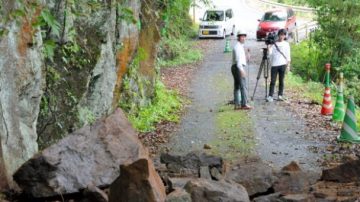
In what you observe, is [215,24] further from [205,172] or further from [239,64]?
[205,172]

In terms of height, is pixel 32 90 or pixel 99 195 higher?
pixel 32 90

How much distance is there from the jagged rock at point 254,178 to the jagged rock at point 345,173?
27.0 inches

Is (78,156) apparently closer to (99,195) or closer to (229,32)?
(99,195)

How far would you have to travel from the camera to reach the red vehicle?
34.8 meters

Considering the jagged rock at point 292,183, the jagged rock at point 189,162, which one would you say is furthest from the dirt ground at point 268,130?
the jagged rock at point 292,183

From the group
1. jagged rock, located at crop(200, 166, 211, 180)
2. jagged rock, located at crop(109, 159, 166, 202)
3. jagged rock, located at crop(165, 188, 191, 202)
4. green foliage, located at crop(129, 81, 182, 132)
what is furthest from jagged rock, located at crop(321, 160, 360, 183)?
green foliage, located at crop(129, 81, 182, 132)

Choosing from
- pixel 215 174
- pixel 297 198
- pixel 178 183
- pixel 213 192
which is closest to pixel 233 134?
pixel 215 174

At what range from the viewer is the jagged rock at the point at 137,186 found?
5.37m

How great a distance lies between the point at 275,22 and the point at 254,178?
29.9m

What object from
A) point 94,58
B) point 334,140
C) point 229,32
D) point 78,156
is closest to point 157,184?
point 78,156

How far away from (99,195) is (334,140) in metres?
7.07

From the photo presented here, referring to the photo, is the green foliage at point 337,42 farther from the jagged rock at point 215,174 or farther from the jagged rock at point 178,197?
the jagged rock at point 178,197

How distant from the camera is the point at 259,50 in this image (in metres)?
31.2

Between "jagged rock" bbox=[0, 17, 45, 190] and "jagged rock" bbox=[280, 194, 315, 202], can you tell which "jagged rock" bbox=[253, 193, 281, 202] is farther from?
"jagged rock" bbox=[0, 17, 45, 190]
